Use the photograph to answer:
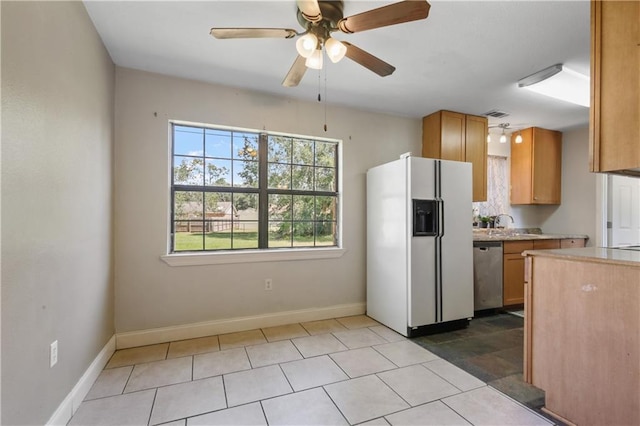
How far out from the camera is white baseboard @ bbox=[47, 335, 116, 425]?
155 centimetres

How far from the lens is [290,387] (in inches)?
77.6

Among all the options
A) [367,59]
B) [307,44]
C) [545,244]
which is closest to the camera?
[307,44]

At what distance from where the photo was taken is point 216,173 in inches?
118

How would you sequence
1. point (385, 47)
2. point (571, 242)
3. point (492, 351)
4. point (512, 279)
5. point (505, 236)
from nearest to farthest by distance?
point (385, 47), point (492, 351), point (512, 279), point (505, 236), point (571, 242)

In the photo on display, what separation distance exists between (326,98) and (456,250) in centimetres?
213

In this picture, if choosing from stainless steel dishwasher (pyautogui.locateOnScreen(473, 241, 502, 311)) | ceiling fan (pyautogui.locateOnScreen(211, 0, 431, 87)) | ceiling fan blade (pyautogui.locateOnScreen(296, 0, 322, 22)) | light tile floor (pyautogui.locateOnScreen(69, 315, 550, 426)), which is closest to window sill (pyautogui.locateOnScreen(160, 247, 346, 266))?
light tile floor (pyautogui.locateOnScreen(69, 315, 550, 426))

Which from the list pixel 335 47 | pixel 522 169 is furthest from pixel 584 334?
pixel 522 169

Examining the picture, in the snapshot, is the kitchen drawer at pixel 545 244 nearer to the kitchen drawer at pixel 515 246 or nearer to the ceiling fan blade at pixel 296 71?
the kitchen drawer at pixel 515 246

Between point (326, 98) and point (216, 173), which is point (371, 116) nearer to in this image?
Result: point (326, 98)

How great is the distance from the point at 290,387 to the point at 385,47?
2.55m

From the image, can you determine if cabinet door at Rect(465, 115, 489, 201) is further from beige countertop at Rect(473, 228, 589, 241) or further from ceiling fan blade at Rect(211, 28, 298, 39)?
ceiling fan blade at Rect(211, 28, 298, 39)

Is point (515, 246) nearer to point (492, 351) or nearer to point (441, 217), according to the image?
point (441, 217)

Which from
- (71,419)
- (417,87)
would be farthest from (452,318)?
(71,419)

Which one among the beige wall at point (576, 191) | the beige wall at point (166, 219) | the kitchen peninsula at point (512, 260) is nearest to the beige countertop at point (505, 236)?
the kitchen peninsula at point (512, 260)
